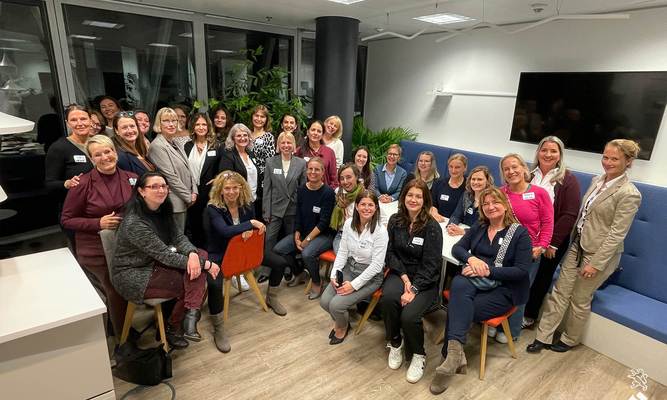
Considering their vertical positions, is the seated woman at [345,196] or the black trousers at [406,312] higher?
the seated woman at [345,196]

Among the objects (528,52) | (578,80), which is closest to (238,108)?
(528,52)

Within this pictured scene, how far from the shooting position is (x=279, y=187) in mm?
3471

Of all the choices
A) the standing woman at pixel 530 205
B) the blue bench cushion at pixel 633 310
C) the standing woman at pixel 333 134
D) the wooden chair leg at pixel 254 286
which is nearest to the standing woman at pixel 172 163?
the wooden chair leg at pixel 254 286

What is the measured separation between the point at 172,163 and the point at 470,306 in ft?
8.42

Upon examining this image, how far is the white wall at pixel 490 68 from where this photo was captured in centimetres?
385

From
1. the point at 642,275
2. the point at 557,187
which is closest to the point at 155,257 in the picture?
the point at 557,187

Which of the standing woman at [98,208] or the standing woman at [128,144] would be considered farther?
the standing woman at [128,144]

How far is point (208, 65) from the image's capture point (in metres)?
5.31

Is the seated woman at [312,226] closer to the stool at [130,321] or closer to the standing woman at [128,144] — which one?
the stool at [130,321]

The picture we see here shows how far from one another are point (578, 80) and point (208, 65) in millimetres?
4832

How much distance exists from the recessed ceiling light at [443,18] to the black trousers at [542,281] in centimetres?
307

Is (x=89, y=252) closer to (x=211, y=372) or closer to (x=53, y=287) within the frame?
(x=53, y=287)

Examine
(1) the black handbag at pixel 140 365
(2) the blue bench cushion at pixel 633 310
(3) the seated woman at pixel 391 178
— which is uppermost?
(3) the seated woman at pixel 391 178

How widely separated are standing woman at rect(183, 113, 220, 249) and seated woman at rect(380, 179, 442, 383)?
1851 mm
